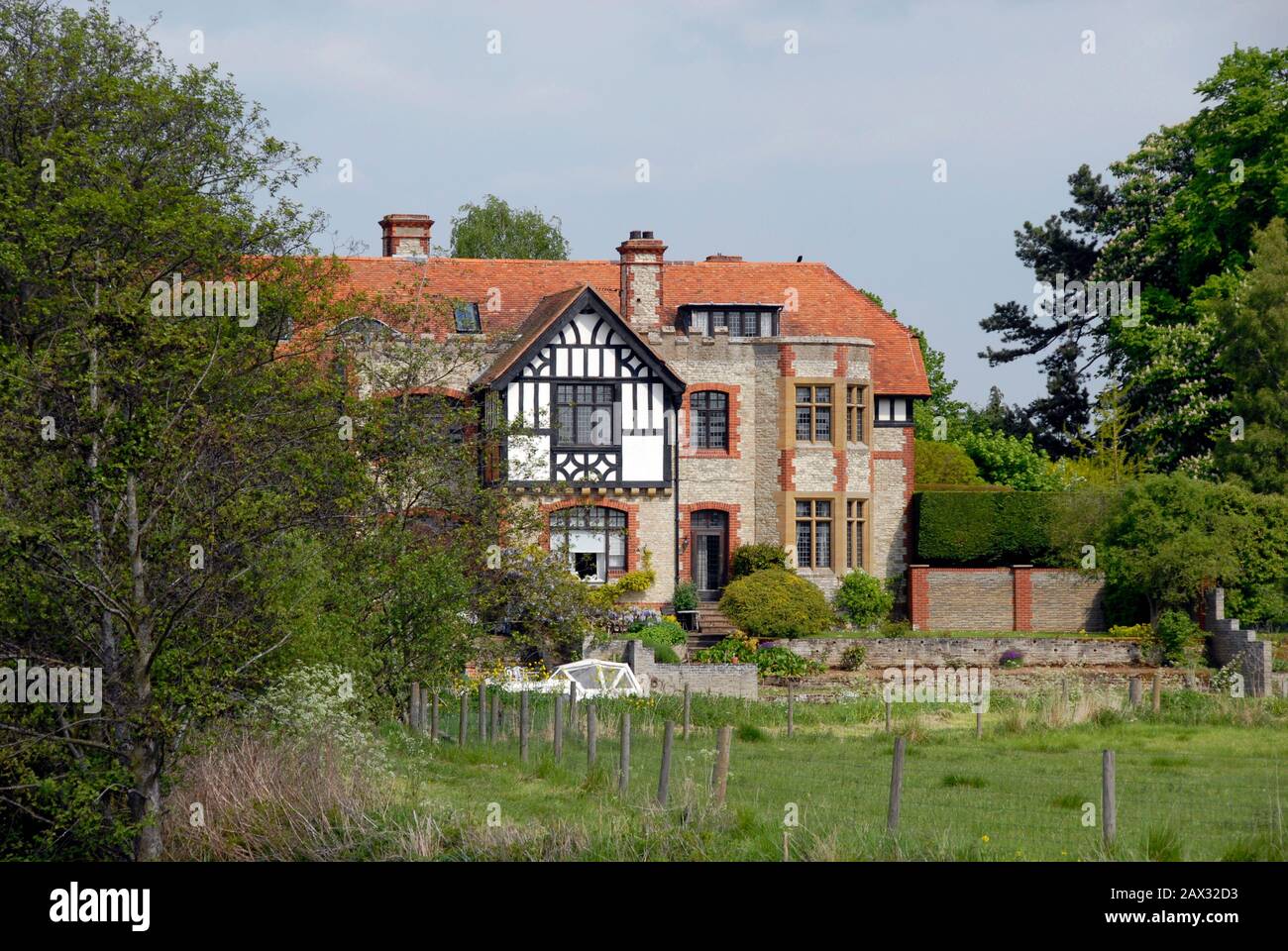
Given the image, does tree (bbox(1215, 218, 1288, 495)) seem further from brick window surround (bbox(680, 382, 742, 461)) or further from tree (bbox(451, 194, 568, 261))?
tree (bbox(451, 194, 568, 261))

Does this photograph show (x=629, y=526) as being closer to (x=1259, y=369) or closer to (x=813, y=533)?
(x=813, y=533)

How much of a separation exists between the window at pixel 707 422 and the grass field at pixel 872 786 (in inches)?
468

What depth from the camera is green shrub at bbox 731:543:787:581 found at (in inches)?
1545

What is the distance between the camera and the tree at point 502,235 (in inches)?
2438

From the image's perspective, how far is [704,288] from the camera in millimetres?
42250

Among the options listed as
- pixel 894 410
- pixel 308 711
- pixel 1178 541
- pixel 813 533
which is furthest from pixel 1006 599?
pixel 308 711

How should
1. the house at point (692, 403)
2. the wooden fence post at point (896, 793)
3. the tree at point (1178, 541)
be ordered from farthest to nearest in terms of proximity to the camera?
the house at point (692, 403) < the tree at point (1178, 541) < the wooden fence post at point (896, 793)

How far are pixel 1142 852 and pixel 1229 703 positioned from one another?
1478cm

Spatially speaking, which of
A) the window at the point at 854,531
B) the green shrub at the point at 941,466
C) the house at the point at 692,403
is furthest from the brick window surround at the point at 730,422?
the green shrub at the point at 941,466

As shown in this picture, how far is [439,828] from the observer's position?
1499cm

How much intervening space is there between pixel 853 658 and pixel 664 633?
405 centimetres

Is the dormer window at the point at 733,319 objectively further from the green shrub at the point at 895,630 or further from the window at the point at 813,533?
the green shrub at the point at 895,630

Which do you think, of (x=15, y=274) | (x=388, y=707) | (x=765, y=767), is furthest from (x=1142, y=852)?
(x=15, y=274)
